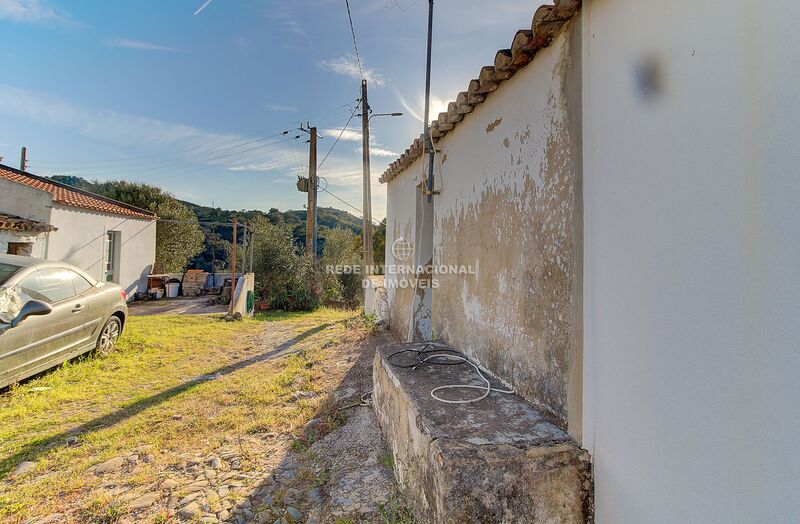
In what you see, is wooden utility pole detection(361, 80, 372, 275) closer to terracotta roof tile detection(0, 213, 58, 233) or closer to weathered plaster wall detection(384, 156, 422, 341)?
weathered plaster wall detection(384, 156, 422, 341)

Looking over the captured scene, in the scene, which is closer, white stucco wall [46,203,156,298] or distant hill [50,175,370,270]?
white stucco wall [46,203,156,298]

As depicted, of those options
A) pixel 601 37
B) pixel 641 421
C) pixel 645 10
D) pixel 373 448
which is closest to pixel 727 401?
pixel 641 421

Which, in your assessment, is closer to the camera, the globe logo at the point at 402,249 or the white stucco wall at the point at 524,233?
the white stucco wall at the point at 524,233

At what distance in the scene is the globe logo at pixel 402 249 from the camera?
21.7ft

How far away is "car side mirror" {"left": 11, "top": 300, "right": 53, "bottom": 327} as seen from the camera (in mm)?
4273

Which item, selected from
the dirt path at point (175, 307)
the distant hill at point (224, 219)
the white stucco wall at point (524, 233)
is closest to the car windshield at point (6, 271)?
the white stucco wall at point (524, 233)

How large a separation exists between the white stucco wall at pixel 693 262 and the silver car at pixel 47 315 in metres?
5.81

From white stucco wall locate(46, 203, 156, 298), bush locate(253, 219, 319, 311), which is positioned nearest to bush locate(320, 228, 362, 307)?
bush locate(253, 219, 319, 311)

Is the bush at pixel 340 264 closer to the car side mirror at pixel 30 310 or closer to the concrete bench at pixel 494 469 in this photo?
the car side mirror at pixel 30 310

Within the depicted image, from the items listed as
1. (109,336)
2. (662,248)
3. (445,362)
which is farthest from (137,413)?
(662,248)

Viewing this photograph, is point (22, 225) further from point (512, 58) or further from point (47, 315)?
point (512, 58)

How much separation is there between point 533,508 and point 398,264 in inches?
219

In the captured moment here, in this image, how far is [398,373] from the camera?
11.0ft

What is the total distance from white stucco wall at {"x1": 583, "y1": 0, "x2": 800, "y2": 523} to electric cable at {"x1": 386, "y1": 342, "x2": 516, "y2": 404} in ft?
2.80
